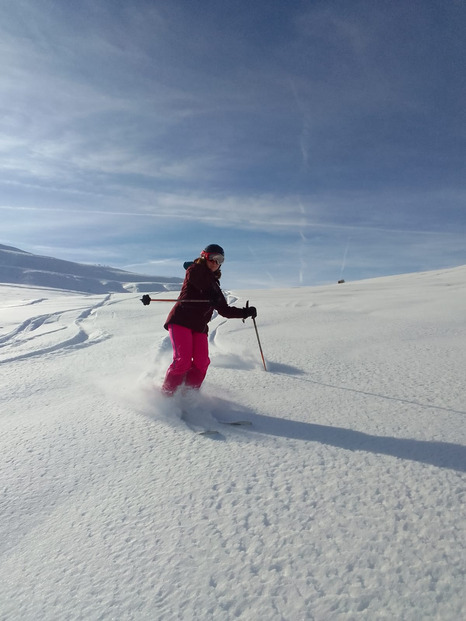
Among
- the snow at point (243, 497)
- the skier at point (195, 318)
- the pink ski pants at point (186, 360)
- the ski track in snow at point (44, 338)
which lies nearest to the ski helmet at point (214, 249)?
the skier at point (195, 318)

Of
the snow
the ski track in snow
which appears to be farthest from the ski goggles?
the ski track in snow

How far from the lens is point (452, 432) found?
2.19 meters

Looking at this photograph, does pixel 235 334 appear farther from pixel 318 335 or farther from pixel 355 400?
pixel 355 400

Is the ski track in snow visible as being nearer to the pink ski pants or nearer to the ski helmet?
the pink ski pants

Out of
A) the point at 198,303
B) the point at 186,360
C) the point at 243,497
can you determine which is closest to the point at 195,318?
the point at 198,303

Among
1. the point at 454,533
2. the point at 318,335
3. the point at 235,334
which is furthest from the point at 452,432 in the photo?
the point at 235,334

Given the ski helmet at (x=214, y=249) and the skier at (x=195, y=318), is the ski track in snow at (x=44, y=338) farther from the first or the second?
the ski helmet at (x=214, y=249)

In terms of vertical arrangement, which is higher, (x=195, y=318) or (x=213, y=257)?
(x=213, y=257)

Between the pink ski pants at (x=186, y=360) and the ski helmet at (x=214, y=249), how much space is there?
2.55ft

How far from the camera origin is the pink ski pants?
323 cm

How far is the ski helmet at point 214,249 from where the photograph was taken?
12.0ft

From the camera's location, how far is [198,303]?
3.54m

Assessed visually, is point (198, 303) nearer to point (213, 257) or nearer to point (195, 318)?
point (195, 318)

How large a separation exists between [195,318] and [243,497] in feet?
6.62
